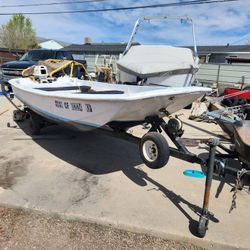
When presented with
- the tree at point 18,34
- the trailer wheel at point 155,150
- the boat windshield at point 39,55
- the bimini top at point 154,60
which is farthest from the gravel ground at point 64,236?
the tree at point 18,34

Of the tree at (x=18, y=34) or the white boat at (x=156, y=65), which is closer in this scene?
the white boat at (x=156, y=65)

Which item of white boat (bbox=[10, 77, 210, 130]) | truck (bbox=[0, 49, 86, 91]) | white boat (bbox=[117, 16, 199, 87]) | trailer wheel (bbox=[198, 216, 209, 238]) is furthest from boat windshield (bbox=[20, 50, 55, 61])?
trailer wheel (bbox=[198, 216, 209, 238])

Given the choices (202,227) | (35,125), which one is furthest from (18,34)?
(202,227)

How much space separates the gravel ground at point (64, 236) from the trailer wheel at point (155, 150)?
2.57ft

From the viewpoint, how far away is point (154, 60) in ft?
21.0

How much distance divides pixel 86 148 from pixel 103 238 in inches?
105

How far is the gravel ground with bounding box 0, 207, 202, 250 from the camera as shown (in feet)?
9.02

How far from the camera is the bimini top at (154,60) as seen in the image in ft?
19.8

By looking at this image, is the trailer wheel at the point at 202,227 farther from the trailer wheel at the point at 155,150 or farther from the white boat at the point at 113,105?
the white boat at the point at 113,105

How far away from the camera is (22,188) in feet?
12.1

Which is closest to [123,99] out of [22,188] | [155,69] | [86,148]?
[22,188]

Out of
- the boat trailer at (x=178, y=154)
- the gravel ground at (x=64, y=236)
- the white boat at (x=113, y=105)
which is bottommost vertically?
the gravel ground at (x=64, y=236)

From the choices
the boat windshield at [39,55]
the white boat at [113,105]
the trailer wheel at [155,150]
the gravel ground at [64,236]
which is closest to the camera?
the gravel ground at [64,236]

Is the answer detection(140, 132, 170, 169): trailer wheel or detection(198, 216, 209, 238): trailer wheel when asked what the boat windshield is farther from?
detection(198, 216, 209, 238): trailer wheel
